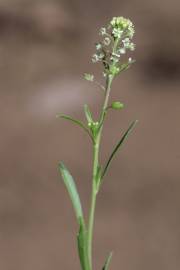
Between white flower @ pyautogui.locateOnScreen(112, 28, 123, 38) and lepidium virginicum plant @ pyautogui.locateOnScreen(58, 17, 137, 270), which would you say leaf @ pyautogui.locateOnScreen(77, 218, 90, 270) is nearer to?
lepidium virginicum plant @ pyautogui.locateOnScreen(58, 17, 137, 270)

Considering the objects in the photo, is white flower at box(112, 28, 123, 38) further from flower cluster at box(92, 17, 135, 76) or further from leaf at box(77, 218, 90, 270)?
leaf at box(77, 218, 90, 270)

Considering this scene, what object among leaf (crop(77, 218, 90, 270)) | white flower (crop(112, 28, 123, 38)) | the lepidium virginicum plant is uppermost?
white flower (crop(112, 28, 123, 38))

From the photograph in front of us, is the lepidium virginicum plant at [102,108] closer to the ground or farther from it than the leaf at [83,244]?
farther from it

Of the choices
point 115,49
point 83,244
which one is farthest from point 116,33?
point 83,244

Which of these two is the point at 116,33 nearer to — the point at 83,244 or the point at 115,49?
the point at 115,49

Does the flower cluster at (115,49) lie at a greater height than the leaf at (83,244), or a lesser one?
greater

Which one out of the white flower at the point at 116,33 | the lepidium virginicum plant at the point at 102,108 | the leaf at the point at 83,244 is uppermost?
the white flower at the point at 116,33

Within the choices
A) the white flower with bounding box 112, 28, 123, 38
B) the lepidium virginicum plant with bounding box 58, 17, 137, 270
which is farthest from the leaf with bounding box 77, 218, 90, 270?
the white flower with bounding box 112, 28, 123, 38

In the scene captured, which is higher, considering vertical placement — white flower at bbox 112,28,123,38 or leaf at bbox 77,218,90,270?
white flower at bbox 112,28,123,38

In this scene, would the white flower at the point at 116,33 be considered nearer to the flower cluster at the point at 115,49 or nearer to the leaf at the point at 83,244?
the flower cluster at the point at 115,49

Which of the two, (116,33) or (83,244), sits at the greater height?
(116,33)

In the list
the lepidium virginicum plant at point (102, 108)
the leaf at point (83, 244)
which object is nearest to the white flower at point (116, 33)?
the lepidium virginicum plant at point (102, 108)

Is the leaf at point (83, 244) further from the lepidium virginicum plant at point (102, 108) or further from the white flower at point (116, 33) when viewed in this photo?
the white flower at point (116, 33)
